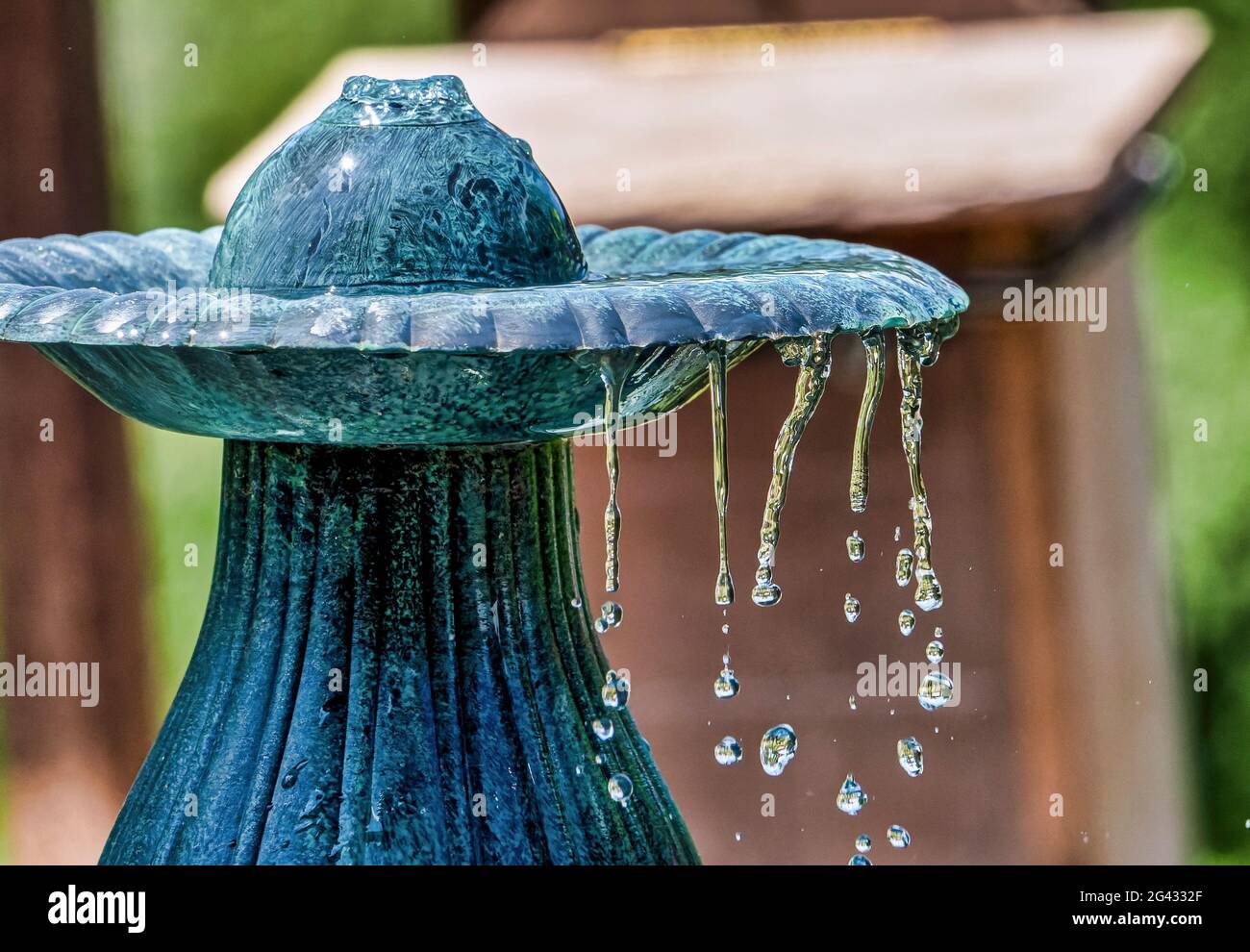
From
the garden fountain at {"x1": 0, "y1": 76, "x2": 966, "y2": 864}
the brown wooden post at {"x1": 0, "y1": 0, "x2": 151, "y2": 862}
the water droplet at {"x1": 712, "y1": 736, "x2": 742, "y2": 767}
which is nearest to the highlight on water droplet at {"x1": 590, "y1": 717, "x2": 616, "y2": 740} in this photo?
the garden fountain at {"x1": 0, "y1": 76, "x2": 966, "y2": 864}

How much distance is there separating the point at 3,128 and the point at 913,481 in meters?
3.69

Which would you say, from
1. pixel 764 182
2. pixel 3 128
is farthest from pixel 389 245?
pixel 3 128

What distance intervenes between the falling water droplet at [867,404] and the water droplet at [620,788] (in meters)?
0.45

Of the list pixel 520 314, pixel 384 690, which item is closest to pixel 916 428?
pixel 520 314

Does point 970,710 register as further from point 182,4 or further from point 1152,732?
point 182,4

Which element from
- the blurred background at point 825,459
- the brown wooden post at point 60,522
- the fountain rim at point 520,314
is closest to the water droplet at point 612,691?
the fountain rim at point 520,314

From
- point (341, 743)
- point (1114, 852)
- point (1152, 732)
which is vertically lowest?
point (1114, 852)

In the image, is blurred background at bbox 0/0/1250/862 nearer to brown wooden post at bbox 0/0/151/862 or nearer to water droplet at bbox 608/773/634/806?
brown wooden post at bbox 0/0/151/862

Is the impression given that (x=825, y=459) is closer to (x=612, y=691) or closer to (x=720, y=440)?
(x=612, y=691)

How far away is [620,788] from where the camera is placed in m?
2.09

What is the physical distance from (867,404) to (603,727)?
1.72ft

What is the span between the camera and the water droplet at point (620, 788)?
2.08m

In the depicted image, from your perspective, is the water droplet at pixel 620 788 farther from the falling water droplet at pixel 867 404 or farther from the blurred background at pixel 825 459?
the blurred background at pixel 825 459

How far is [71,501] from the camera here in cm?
504
